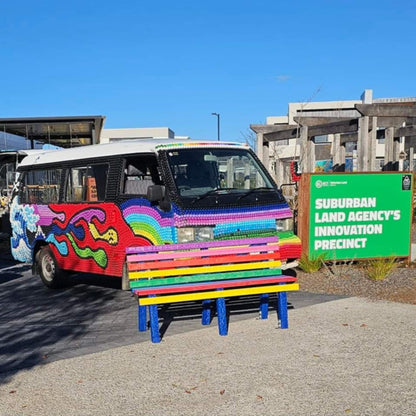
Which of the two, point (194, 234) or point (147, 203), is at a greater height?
point (147, 203)

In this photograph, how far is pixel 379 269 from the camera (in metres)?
8.48

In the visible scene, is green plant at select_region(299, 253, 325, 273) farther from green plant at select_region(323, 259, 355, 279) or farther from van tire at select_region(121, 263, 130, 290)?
van tire at select_region(121, 263, 130, 290)

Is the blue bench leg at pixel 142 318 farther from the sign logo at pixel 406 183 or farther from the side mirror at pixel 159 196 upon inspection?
the sign logo at pixel 406 183

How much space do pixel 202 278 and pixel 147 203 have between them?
5.75ft

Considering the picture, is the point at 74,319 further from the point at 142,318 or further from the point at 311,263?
the point at 311,263

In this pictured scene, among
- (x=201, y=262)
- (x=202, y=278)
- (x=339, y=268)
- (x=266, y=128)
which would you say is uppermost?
(x=266, y=128)

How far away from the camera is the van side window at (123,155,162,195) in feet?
24.6

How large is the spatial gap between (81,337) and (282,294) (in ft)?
7.62

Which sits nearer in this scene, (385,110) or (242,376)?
(242,376)

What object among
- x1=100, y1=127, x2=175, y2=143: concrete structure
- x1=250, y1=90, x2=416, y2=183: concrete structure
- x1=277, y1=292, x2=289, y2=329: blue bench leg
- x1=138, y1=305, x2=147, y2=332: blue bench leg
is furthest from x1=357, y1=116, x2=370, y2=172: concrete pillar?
x1=100, y1=127, x2=175, y2=143: concrete structure

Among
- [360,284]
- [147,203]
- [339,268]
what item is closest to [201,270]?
[147,203]

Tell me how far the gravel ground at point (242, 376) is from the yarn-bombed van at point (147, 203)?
4.89 feet

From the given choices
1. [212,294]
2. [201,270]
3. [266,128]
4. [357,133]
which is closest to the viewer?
[212,294]

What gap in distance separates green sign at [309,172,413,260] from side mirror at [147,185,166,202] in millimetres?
3318
